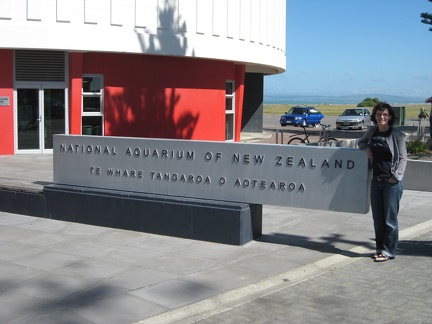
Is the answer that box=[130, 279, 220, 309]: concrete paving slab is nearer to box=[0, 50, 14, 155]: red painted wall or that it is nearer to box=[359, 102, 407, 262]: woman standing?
box=[359, 102, 407, 262]: woman standing

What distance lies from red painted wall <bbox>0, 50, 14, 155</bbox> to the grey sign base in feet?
34.2

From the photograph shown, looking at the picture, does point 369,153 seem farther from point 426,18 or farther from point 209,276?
point 426,18

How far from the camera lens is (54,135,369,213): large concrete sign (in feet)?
26.1

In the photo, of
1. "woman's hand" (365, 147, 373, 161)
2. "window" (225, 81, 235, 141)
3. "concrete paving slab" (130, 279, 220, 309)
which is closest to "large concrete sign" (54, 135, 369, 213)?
"woman's hand" (365, 147, 373, 161)

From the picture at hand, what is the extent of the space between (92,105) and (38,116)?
1.83 metres

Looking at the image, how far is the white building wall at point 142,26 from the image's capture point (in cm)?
1877

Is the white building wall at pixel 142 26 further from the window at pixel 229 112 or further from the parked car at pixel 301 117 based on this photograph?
the parked car at pixel 301 117

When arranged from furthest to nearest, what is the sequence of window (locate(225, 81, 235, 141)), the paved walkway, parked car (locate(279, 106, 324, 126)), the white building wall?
parked car (locate(279, 106, 324, 126)), window (locate(225, 81, 235, 141)), the white building wall, the paved walkway

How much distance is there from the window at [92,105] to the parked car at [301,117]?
25.8m

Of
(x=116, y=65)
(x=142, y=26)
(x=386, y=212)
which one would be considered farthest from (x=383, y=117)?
(x=116, y=65)

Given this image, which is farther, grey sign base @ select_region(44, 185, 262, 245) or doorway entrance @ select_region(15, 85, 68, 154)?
doorway entrance @ select_region(15, 85, 68, 154)

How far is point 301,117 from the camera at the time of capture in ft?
148

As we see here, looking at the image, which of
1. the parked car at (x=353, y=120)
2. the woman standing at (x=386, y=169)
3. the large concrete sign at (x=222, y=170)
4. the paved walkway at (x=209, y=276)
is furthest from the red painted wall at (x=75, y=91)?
the parked car at (x=353, y=120)

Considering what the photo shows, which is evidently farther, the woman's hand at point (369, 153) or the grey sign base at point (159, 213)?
the grey sign base at point (159, 213)
